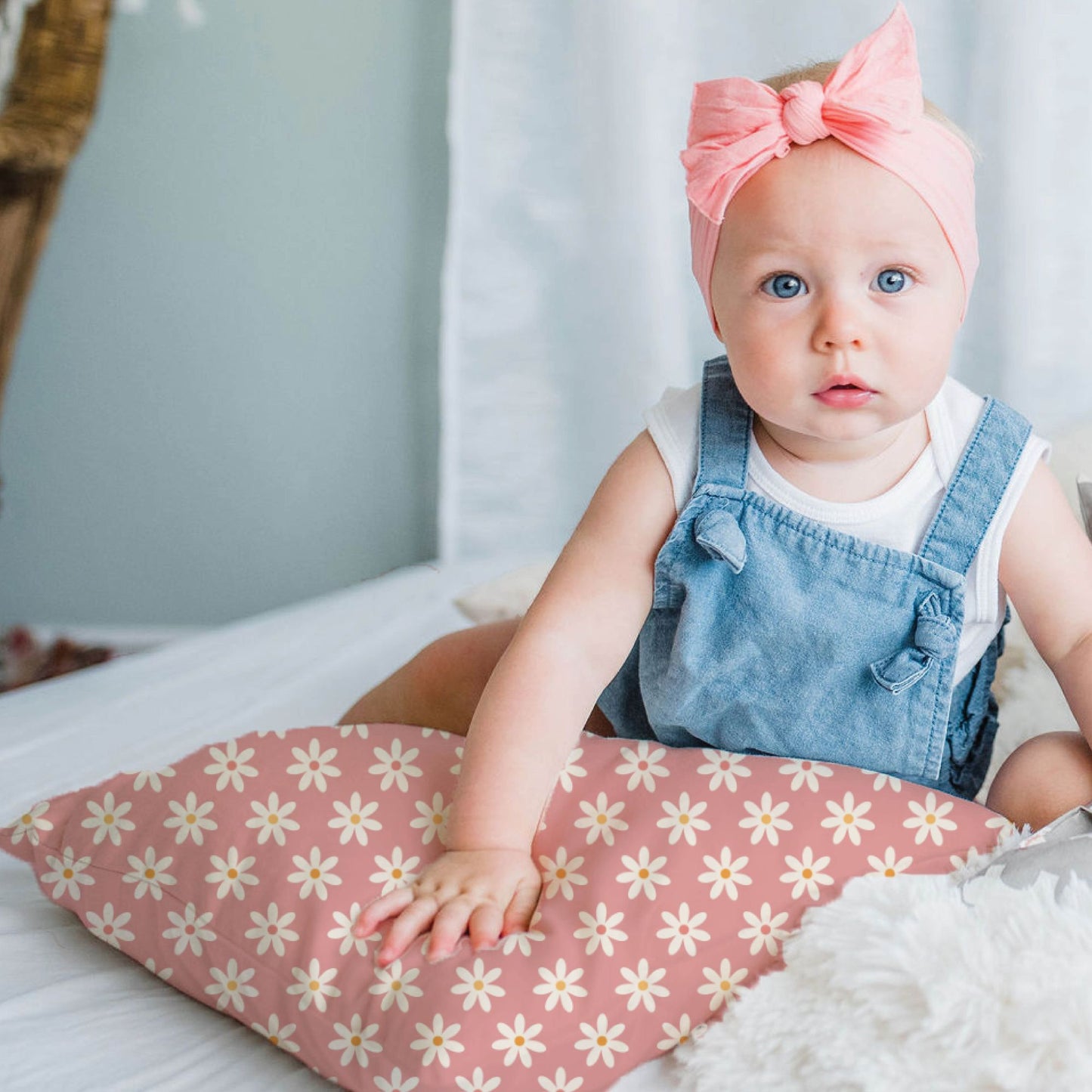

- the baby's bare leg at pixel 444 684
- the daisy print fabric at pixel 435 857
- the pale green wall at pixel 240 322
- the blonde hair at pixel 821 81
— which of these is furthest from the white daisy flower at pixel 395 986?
the pale green wall at pixel 240 322

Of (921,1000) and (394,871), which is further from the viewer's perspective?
(394,871)

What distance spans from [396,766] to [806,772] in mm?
259

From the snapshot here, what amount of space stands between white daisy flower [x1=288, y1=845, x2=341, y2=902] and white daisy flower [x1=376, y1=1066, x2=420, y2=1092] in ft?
0.37

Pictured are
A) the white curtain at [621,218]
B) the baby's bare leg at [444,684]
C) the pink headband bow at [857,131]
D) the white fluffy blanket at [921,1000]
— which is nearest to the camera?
the white fluffy blanket at [921,1000]

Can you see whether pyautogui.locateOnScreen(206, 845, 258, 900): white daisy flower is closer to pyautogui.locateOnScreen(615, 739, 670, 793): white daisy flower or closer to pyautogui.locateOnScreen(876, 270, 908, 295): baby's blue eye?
pyautogui.locateOnScreen(615, 739, 670, 793): white daisy flower

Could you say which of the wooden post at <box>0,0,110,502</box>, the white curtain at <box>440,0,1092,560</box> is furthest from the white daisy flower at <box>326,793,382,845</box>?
the wooden post at <box>0,0,110,502</box>

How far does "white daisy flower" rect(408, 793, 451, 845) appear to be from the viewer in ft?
2.56

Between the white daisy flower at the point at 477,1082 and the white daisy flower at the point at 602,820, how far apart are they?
0.16 meters

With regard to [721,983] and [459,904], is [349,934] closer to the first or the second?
[459,904]

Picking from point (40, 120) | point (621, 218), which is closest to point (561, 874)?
point (621, 218)

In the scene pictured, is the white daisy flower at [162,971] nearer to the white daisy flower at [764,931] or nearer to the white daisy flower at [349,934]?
the white daisy flower at [349,934]

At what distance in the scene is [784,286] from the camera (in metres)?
0.80

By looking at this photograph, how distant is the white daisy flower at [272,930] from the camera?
2.33 feet

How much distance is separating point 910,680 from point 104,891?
540 millimetres
